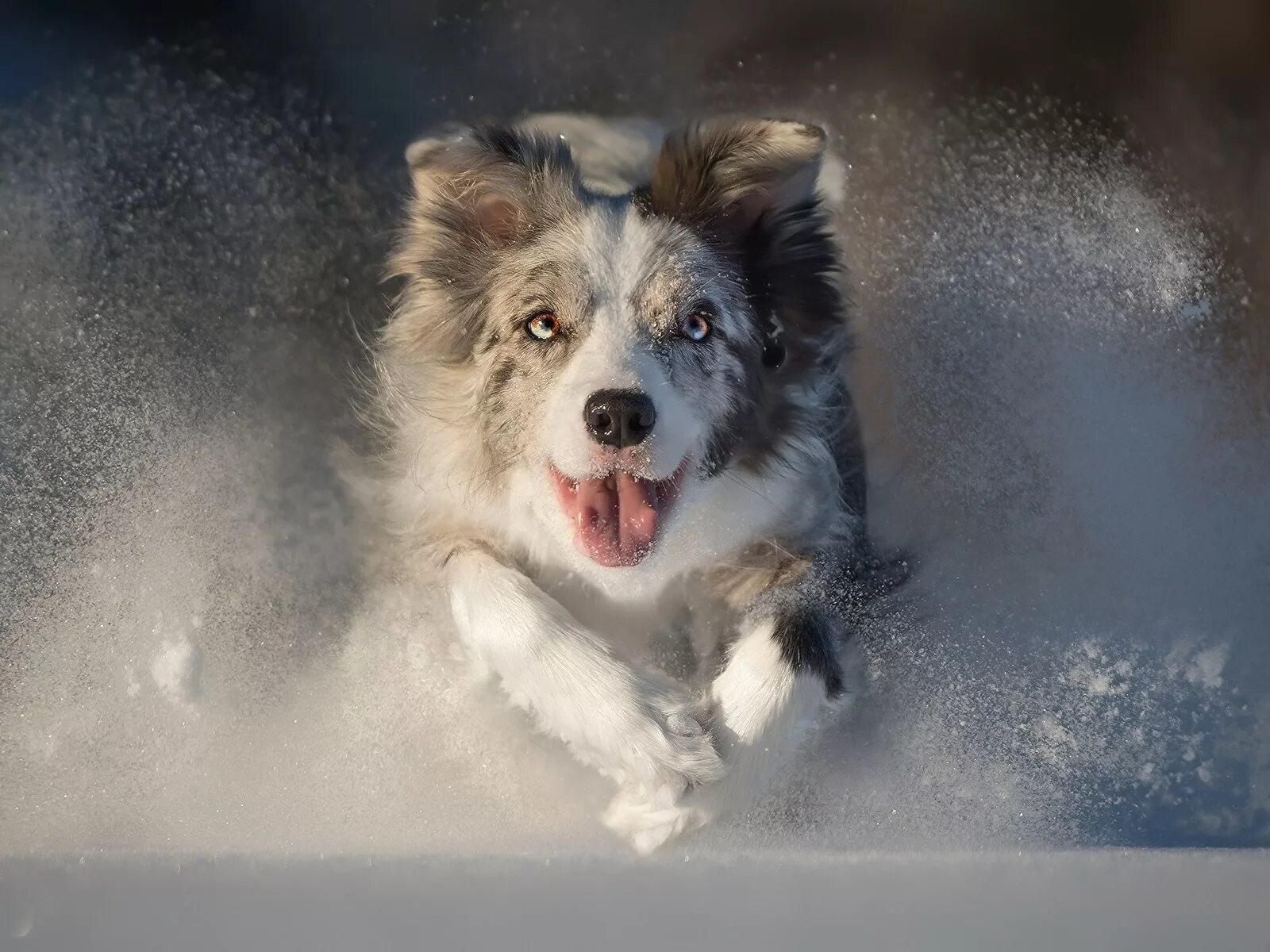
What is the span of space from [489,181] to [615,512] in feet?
3.36

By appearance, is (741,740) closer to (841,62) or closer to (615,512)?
(615,512)

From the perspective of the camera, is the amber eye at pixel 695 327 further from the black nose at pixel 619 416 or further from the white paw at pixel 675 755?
the white paw at pixel 675 755

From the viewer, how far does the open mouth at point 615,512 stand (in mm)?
2975

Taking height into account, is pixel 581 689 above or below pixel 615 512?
below

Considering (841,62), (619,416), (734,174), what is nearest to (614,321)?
(619,416)

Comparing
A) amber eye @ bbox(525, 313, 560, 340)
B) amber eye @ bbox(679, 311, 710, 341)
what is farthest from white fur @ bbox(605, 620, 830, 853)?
amber eye @ bbox(525, 313, 560, 340)

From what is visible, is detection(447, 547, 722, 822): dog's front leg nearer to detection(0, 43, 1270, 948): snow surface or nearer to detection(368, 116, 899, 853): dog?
detection(368, 116, 899, 853): dog

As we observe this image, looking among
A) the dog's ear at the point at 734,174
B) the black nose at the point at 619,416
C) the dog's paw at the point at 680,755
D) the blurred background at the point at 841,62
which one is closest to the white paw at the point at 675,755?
the dog's paw at the point at 680,755

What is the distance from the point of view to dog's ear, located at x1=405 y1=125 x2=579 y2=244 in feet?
10.5

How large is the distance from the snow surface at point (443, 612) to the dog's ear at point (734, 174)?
3.21ft

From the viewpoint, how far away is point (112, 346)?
387 centimetres

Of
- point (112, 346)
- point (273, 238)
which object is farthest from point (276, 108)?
point (112, 346)

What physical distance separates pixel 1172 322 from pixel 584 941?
9.65 ft

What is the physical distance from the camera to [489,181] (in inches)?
129
